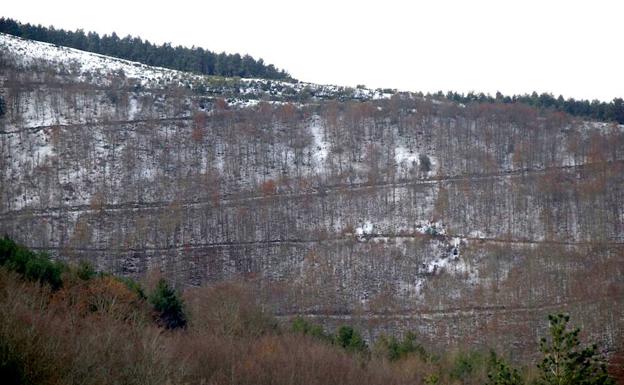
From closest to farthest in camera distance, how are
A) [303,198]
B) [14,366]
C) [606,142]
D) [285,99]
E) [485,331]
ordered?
[14,366] < [485,331] < [303,198] < [606,142] < [285,99]

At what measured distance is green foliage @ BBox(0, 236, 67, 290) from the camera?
31.0 meters

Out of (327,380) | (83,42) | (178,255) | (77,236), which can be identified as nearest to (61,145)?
(77,236)

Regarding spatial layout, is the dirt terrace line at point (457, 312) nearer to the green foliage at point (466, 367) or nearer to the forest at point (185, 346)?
the forest at point (185, 346)

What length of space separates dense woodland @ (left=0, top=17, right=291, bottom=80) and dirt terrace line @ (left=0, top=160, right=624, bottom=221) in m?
35.2

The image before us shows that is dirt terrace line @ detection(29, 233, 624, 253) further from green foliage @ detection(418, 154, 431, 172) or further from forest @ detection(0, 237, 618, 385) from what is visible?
forest @ detection(0, 237, 618, 385)

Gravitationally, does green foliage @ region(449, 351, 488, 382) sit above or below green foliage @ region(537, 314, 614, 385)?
below

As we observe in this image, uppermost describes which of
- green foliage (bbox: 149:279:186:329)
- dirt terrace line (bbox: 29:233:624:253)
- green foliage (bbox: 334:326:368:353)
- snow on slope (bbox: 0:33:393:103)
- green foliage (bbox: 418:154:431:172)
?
snow on slope (bbox: 0:33:393:103)

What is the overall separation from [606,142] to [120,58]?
64.6 m

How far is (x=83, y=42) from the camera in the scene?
103 meters

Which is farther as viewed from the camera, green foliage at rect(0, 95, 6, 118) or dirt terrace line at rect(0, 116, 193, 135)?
green foliage at rect(0, 95, 6, 118)

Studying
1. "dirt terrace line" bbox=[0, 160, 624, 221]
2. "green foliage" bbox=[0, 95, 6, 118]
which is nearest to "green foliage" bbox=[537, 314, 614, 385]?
"dirt terrace line" bbox=[0, 160, 624, 221]

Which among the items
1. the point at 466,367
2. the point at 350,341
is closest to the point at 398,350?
the point at 350,341

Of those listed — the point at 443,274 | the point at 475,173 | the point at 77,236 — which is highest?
the point at 475,173

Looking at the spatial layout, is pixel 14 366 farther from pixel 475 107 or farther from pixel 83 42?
pixel 83 42
